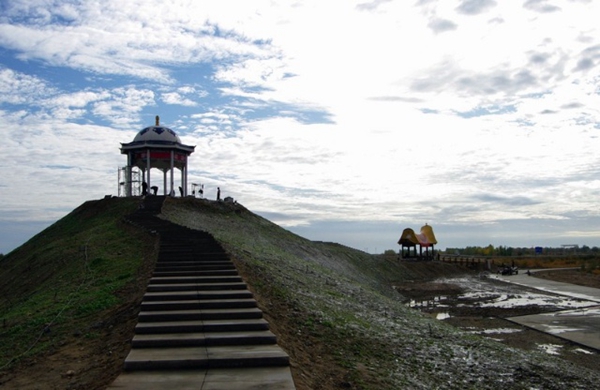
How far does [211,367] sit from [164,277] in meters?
6.85

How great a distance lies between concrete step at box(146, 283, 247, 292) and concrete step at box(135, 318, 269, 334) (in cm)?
284

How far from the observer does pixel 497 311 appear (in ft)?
103

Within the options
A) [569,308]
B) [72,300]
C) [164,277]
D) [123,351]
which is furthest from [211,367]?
[569,308]

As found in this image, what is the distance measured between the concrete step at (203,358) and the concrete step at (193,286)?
4.29 m

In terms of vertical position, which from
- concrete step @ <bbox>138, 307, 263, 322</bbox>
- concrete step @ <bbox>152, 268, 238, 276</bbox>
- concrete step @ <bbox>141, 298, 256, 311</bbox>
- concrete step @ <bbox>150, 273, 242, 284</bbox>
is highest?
concrete step @ <bbox>152, 268, 238, 276</bbox>

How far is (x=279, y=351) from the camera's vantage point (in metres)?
9.59

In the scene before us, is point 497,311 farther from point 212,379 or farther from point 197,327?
point 212,379

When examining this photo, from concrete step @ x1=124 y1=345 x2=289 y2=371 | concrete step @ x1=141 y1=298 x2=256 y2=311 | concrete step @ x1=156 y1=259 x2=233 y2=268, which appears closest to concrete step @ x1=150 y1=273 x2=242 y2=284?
concrete step @ x1=156 y1=259 x2=233 y2=268

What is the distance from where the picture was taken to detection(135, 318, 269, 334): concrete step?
35.4ft

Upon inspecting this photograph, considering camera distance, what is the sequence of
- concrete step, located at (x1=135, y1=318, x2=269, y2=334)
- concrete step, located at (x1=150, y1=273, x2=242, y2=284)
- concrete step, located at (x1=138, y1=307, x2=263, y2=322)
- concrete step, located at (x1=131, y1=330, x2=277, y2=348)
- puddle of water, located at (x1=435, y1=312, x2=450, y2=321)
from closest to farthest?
concrete step, located at (x1=131, y1=330, x2=277, y2=348) → concrete step, located at (x1=135, y1=318, x2=269, y2=334) → concrete step, located at (x1=138, y1=307, x2=263, y2=322) → concrete step, located at (x1=150, y1=273, x2=242, y2=284) → puddle of water, located at (x1=435, y1=312, x2=450, y2=321)

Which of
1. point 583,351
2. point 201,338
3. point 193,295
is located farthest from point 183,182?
point 201,338

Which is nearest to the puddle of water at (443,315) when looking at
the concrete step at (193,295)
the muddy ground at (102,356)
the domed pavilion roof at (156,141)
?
the muddy ground at (102,356)

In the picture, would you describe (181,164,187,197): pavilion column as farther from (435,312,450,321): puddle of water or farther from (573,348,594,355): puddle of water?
(573,348,594,355): puddle of water

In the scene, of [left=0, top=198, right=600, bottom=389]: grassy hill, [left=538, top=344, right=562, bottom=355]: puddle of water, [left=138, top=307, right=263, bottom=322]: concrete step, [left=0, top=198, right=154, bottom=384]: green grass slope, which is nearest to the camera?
[left=0, top=198, right=600, bottom=389]: grassy hill
